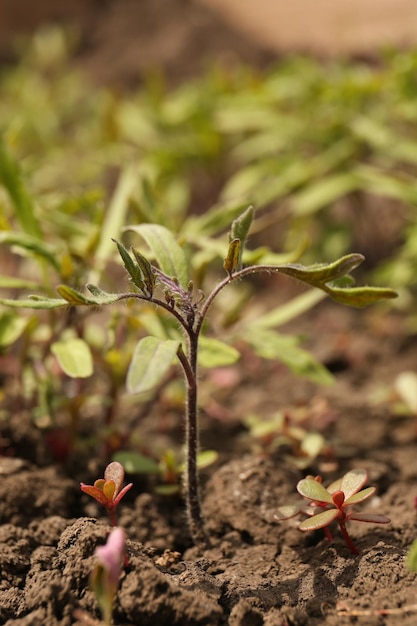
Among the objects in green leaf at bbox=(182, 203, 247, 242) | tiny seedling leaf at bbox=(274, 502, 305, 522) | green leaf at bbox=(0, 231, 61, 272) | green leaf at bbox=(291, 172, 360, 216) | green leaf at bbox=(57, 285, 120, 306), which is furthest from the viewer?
green leaf at bbox=(291, 172, 360, 216)

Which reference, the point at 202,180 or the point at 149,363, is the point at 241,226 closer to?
the point at 149,363

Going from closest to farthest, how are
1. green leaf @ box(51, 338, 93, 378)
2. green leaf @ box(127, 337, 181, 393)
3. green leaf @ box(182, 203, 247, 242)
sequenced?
green leaf @ box(127, 337, 181, 393), green leaf @ box(51, 338, 93, 378), green leaf @ box(182, 203, 247, 242)

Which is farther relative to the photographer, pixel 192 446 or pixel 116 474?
pixel 192 446

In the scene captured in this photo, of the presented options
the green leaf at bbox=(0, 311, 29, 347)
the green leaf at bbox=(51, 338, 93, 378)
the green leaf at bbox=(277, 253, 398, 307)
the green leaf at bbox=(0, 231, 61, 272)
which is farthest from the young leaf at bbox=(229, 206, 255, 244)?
the green leaf at bbox=(0, 311, 29, 347)

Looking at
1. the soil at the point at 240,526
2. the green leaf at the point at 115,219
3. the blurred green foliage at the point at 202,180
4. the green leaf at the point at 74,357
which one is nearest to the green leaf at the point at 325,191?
the blurred green foliage at the point at 202,180

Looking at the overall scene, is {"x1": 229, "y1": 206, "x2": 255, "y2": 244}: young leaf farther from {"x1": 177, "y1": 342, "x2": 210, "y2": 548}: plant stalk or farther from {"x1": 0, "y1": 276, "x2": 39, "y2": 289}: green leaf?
{"x1": 0, "y1": 276, "x2": 39, "y2": 289}: green leaf

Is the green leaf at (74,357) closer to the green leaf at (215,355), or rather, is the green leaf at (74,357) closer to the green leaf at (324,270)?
the green leaf at (215,355)

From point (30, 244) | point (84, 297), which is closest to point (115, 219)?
point (30, 244)
